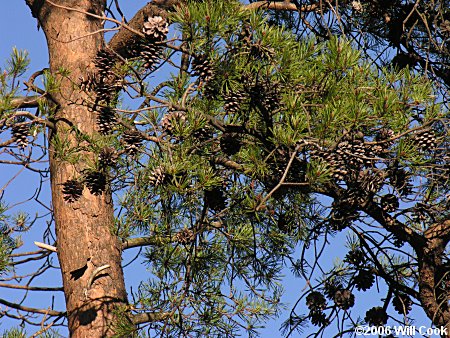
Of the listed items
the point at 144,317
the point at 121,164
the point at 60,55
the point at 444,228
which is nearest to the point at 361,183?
the point at 444,228

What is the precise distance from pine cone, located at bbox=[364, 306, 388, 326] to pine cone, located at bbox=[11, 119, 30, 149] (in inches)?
48.2

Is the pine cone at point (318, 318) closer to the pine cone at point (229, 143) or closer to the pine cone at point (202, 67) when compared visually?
the pine cone at point (229, 143)

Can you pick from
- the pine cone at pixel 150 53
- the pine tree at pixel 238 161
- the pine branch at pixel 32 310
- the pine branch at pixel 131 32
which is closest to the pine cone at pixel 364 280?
the pine tree at pixel 238 161

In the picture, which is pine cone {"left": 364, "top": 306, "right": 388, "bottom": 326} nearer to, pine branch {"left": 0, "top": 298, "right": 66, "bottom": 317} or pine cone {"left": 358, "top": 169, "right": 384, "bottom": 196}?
pine cone {"left": 358, "top": 169, "right": 384, "bottom": 196}

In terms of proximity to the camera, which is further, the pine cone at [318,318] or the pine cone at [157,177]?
the pine cone at [318,318]

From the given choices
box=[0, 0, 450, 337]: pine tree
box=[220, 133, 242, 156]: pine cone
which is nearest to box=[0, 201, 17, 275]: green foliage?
box=[0, 0, 450, 337]: pine tree

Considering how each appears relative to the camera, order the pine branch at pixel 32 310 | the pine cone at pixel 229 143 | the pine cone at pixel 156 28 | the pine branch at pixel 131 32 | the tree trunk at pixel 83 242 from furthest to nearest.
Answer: the pine branch at pixel 131 32, the pine branch at pixel 32 310, the tree trunk at pixel 83 242, the pine cone at pixel 229 143, the pine cone at pixel 156 28

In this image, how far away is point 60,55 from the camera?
3000mm

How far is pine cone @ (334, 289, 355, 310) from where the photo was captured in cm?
229

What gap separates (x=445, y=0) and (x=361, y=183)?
1131mm

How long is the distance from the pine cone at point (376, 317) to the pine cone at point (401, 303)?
0.21 feet

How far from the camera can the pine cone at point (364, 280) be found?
2.36 m

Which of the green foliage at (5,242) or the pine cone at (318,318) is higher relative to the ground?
the green foliage at (5,242)

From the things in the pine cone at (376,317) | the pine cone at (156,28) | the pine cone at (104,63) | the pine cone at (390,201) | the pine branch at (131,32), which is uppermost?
the pine branch at (131,32)
